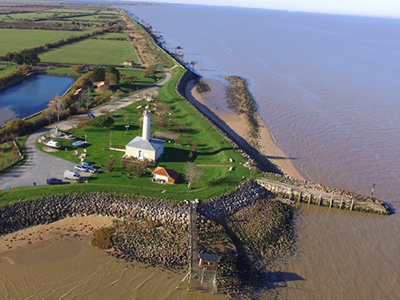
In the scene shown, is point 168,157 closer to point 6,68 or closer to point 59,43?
point 6,68

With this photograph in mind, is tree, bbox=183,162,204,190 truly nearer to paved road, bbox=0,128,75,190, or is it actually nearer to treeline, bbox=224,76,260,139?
paved road, bbox=0,128,75,190

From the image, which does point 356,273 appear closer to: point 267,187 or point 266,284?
point 266,284

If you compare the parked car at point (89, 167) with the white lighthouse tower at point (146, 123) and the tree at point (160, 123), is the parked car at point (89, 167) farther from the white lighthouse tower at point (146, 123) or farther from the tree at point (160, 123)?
the tree at point (160, 123)

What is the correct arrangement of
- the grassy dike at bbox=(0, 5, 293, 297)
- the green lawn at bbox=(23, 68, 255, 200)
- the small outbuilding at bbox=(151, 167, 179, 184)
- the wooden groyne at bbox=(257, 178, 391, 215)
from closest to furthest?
the grassy dike at bbox=(0, 5, 293, 297) < the green lawn at bbox=(23, 68, 255, 200) < the small outbuilding at bbox=(151, 167, 179, 184) < the wooden groyne at bbox=(257, 178, 391, 215)

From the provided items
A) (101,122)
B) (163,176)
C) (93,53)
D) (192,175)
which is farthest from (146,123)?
(93,53)

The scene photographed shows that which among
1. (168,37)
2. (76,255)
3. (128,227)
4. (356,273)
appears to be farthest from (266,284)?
(168,37)

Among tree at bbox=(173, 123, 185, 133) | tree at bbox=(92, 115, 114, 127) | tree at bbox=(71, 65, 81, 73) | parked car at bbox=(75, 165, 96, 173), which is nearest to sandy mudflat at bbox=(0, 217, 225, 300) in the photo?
parked car at bbox=(75, 165, 96, 173)

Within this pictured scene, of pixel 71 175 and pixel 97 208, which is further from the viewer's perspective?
pixel 71 175
